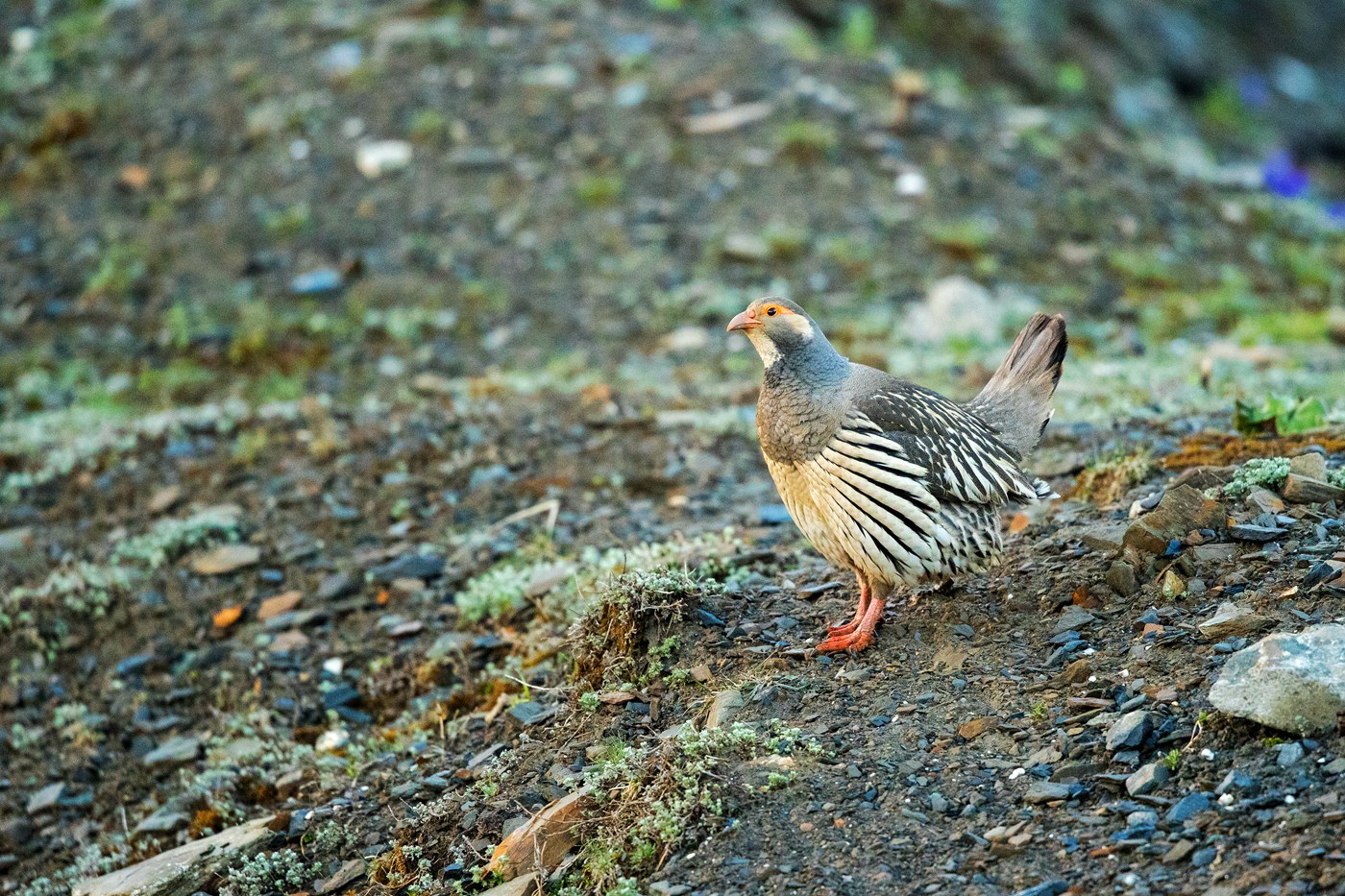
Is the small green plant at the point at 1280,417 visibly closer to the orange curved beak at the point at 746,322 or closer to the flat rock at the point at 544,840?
the orange curved beak at the point at 746,322

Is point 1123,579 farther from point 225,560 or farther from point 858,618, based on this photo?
point 225,560

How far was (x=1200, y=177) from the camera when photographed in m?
14.0

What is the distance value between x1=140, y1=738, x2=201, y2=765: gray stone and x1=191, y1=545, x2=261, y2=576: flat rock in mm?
1431

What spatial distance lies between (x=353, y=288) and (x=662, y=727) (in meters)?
7.32

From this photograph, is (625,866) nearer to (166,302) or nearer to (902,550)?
(902,550)

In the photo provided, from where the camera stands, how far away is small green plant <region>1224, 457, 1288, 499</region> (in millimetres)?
5895

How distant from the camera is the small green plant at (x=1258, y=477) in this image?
589 cm

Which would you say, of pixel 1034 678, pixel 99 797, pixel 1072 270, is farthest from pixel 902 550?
pixel 1072 270

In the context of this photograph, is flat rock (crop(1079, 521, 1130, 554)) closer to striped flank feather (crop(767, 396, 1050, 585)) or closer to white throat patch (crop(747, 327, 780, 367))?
striped flank feather (crop(767, 396, 1050, 585))

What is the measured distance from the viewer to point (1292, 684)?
4.45 meters

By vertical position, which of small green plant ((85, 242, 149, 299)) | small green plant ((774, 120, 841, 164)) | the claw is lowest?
small green plant ((85, 242, 149, 299))

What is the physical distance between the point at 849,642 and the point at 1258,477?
2.00 meters

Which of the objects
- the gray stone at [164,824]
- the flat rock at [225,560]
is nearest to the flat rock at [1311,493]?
the gray stone at [164,824]

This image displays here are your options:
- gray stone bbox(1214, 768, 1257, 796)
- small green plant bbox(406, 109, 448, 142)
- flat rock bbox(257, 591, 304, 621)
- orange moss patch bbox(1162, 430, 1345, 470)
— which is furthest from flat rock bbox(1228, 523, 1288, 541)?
small green plant bbox(406, 109, 448, 142)
